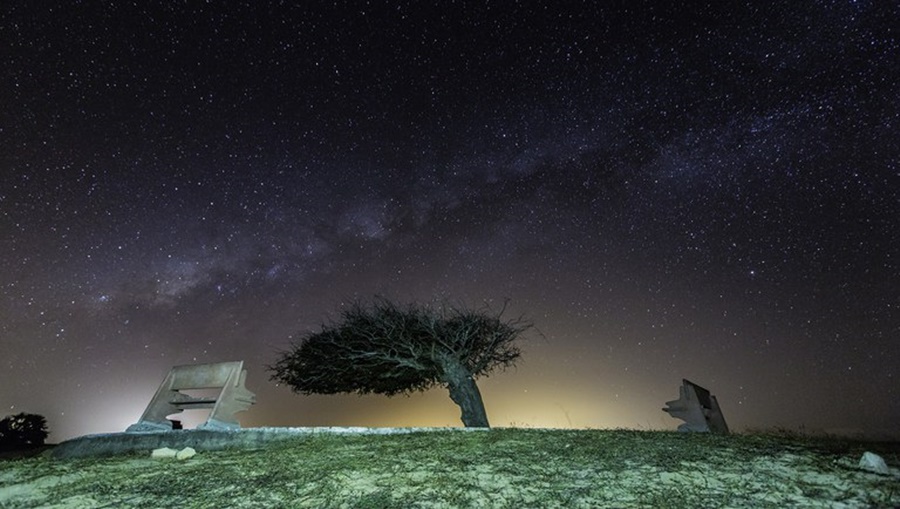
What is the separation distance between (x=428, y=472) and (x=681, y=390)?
12587mm

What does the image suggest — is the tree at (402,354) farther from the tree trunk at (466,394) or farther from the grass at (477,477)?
A: the grass at (477,477)

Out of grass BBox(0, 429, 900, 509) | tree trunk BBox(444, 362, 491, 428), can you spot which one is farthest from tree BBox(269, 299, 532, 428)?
grass BBox(0, 429, 900, 509)

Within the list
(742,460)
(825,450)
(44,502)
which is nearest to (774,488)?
(742,460)

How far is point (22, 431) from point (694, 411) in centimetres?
2810

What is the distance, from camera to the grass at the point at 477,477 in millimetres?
4797

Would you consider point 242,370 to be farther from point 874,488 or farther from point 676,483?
point 874,488

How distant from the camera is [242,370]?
12.6 m

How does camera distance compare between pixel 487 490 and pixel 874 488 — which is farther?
pixel 487 490

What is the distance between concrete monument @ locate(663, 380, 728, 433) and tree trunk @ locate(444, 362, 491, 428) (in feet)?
21.3

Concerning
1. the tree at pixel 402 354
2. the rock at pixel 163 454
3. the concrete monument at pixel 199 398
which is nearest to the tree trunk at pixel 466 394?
the tree at pixel 402 354

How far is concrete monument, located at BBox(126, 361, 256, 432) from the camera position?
11.8 metres

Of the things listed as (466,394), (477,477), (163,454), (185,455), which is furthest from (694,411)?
(163,454)

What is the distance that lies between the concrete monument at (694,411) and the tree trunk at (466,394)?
6.48 m

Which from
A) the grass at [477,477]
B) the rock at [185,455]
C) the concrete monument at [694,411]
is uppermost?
the concrete monument at [694,411]
